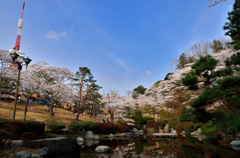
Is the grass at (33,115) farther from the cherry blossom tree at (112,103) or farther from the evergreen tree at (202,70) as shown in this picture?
the evergreen tree at (202,70)

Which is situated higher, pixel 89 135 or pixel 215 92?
pixel 215 92

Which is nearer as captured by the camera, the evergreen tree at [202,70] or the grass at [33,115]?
the evergreen tree at [202,70]

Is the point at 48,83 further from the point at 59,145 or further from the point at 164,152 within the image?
the point at 164,152

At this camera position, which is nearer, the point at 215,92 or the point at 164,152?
the point at 215,92

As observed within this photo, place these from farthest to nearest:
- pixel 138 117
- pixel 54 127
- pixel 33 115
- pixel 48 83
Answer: pixel 138 117, pixel 48 83, pixel 33 115, pixel 54 127

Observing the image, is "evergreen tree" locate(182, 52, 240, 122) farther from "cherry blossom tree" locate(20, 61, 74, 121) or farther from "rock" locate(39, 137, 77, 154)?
"cherry blossom tree" locate(20, 61, 74, 121)

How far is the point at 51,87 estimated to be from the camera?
51.1 feet

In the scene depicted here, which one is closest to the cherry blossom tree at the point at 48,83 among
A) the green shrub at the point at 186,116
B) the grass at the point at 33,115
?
the grass at the point at 33,115

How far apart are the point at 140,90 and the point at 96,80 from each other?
25.4m

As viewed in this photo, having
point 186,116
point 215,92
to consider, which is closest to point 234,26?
point 215,92

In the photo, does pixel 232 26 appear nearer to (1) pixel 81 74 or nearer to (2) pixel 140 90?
(1) pixel 81 74

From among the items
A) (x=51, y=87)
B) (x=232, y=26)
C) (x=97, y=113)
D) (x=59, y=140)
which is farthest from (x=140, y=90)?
(x=59, y=140)

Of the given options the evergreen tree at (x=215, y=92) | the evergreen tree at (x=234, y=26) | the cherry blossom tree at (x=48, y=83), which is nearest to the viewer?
the evergreen tree at (x=215, y=92)

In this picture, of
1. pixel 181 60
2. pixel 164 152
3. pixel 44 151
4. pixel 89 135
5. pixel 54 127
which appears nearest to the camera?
pixel 44 151
